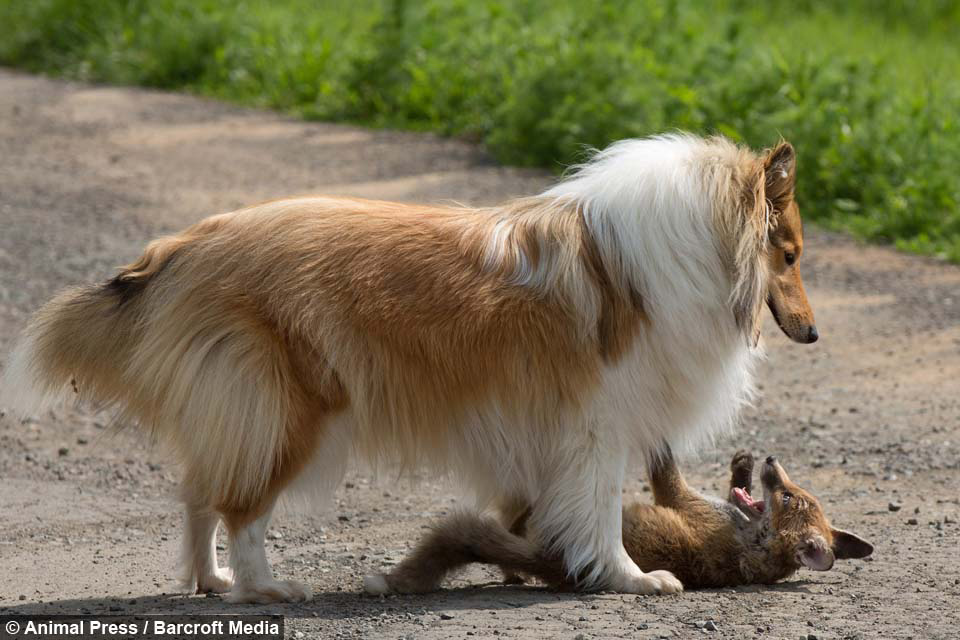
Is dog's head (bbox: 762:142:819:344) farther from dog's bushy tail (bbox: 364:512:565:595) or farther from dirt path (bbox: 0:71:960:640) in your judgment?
dog's bushy tail (bbox: 364:512:565:595)

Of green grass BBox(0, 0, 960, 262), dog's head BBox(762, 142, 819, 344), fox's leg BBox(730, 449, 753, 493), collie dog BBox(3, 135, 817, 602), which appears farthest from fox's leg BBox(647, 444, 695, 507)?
green grass BBox(0, 0, 960, 262)

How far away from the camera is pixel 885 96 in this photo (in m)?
12.2

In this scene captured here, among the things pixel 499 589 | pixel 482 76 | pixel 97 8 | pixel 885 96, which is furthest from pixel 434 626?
pixel 97 8

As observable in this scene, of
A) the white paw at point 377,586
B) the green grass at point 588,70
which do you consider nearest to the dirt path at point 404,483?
the white paw at point 377,586

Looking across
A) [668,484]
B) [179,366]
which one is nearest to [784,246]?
[668,484]

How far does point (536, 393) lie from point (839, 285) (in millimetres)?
5618

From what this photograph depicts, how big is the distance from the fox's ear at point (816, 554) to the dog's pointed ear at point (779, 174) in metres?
1.36

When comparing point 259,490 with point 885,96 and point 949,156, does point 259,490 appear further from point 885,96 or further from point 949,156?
point 885,96

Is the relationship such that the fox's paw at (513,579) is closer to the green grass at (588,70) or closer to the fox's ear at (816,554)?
the fox's ear at (816,554)

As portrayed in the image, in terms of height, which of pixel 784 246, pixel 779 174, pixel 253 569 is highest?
pixel 779 174

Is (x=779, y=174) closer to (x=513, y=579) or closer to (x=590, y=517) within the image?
(x=590, y=517)

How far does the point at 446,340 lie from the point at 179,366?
97 cm

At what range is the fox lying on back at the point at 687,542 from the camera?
531 centimetres

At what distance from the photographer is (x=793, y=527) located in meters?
5.68
